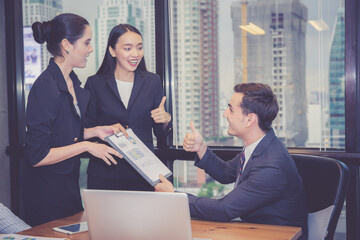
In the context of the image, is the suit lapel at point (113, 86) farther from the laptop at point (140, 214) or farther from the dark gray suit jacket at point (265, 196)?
the laptop at point (140, 214)

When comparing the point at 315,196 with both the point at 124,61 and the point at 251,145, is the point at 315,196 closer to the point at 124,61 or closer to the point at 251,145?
the point at 251,145

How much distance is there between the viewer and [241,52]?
3.58m

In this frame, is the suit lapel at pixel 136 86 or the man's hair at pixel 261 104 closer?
the man's hair at pixel 261 104

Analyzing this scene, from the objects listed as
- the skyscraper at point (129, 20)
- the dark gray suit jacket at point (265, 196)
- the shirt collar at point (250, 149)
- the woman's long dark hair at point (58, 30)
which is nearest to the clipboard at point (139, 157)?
the dark gray suit jacket at point (265, 196)

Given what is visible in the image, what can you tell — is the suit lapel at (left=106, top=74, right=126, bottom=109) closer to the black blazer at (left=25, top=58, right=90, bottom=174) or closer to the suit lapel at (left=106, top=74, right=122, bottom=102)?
the suit lapel at (left=106, top=74, right=122, bottom=102)

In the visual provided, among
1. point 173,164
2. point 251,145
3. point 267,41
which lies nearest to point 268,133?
point 251,145

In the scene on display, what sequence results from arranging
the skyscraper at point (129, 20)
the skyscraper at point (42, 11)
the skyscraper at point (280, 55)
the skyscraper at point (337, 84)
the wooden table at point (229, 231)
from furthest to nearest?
the skyscraper at point (42, 11) → the skyscraper at point (129, 20) → the skyscraper at point (280, 55) → the skyscraper at point (337, 84) → the wooden table at point (229, 231)

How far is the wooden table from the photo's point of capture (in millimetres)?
1746

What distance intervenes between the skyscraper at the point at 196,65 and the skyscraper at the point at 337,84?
0.87 metres

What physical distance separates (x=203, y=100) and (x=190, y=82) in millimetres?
190

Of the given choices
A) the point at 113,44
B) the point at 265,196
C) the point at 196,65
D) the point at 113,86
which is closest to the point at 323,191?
the point at 265,196

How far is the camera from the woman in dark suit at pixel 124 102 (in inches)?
107

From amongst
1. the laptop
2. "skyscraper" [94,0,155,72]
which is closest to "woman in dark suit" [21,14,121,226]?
the laptop

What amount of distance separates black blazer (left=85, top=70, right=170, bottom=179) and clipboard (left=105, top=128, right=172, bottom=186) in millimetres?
429
